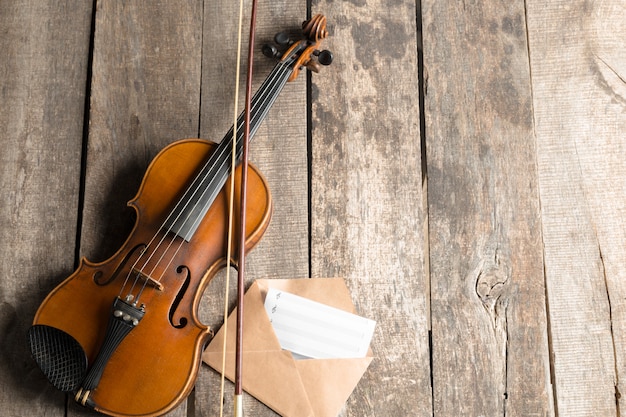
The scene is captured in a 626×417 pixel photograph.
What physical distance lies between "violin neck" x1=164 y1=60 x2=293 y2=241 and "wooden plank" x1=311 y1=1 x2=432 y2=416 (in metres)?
0.20

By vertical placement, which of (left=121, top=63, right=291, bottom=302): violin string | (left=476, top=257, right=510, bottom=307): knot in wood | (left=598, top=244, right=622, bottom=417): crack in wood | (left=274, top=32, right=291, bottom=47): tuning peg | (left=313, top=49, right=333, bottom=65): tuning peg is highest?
(left=274, top=32, right=291, bottom=47): tuning peg

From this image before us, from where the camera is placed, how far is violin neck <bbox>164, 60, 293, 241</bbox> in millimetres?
1188

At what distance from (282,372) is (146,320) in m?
0.33

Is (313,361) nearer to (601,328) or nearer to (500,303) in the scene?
(500,303)

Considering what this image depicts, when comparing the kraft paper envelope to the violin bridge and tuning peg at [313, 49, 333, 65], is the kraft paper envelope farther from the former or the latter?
tuning peg at [313, 49, 333, 65]

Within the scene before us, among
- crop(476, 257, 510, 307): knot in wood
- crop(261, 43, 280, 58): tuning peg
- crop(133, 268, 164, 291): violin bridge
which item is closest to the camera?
crop(133, 268, 164, 291): violin bridge

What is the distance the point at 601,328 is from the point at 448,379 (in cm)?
37

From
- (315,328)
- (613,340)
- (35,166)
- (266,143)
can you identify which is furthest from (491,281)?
(35,166)

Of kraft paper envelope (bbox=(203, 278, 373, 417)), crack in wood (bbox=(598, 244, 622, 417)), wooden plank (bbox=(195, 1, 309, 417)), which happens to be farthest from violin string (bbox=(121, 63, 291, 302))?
crack in wood (bbox=(598, 244, 622, 417))

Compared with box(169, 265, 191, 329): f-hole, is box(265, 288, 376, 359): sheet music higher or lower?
lower

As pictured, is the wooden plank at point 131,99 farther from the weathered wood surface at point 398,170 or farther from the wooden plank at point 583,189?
the wooden plank at point 583,189

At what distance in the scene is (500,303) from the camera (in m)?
1.41

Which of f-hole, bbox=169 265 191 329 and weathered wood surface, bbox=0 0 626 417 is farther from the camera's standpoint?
weathered wood surface, bbox=0 0 626 417

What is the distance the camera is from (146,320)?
117cm
